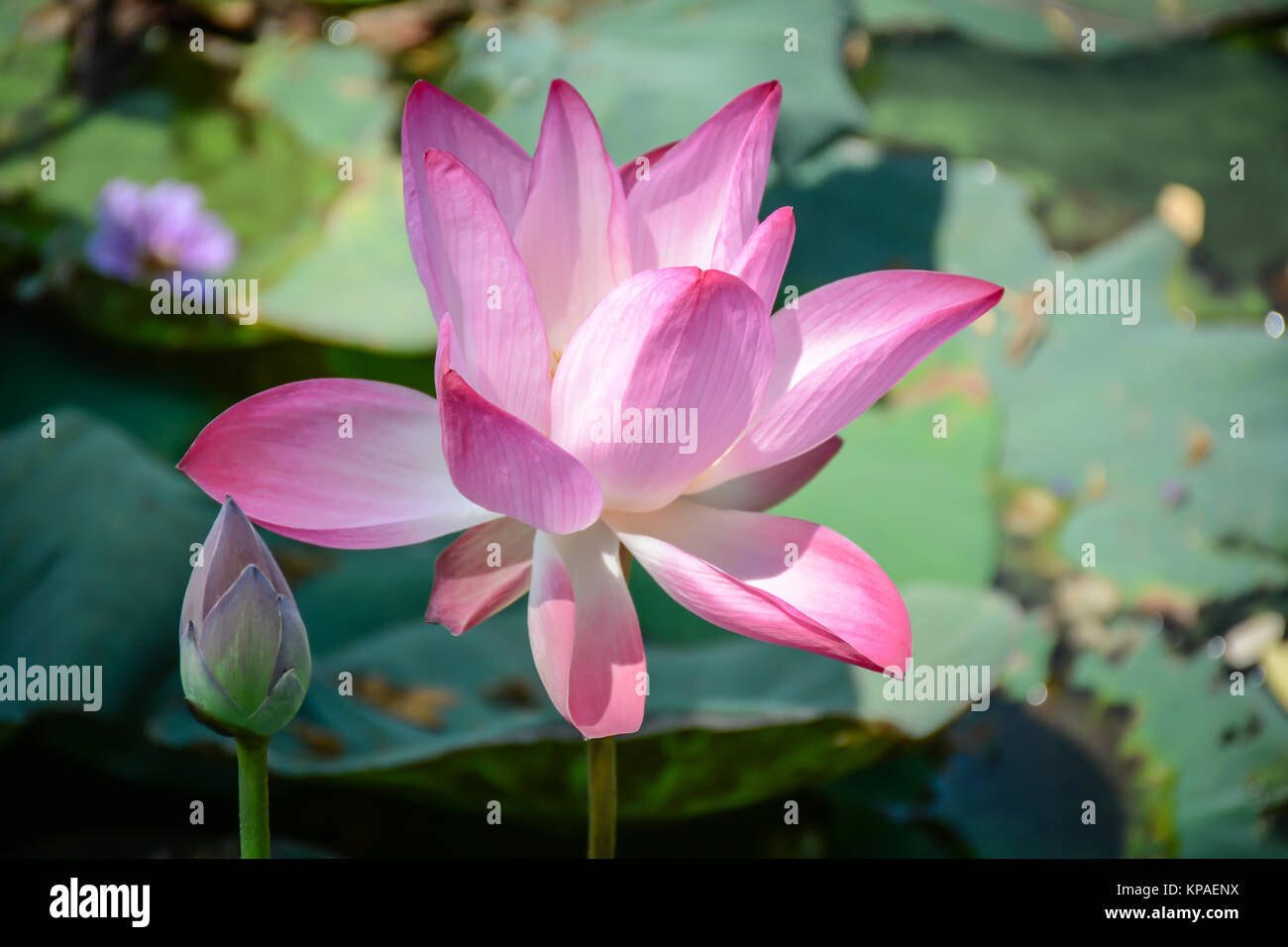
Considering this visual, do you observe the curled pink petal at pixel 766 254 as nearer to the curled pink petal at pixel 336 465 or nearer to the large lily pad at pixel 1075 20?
the curled pink petal at pixel 336 465

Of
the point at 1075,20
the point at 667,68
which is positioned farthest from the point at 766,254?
the point at 1075,20

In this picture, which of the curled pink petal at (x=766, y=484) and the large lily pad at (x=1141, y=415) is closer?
the curled pink petal at (x=766, y=484)

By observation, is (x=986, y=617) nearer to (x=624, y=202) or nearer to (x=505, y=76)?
(x=624, y=202)

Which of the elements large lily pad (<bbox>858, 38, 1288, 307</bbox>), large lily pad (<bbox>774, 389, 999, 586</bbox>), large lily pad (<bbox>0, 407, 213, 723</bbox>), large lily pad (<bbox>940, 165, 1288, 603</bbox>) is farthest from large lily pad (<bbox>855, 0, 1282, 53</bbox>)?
large lily pad (<bbox>0, 407, 213, 723</bbox>)

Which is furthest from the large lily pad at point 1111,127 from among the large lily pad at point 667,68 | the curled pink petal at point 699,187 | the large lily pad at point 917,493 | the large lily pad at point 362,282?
the curled pink petal at point 699,187

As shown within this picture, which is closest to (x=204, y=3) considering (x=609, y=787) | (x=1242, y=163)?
(x=609, y=787)

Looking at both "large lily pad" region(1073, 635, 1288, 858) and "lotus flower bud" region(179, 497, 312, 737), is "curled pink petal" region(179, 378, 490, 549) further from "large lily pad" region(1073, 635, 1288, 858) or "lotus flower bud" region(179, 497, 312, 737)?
"large lily pad" region(1073, 635, 1288, 858)

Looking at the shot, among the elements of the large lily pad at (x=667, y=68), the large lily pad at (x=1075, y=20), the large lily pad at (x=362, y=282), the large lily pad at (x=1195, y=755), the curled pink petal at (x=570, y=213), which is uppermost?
the large lily pad at (x=1075, y=20)

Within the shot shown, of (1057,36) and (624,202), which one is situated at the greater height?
(1057,36)
